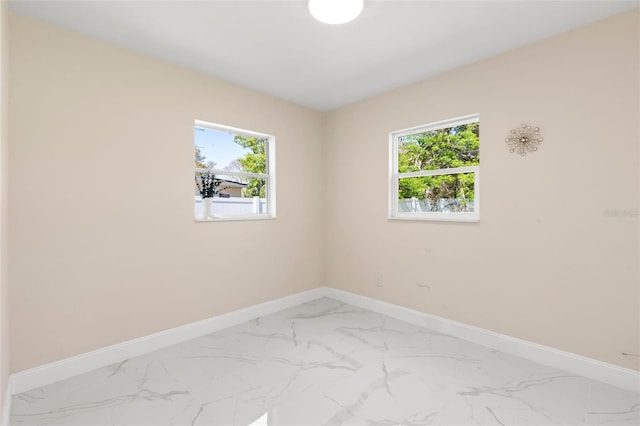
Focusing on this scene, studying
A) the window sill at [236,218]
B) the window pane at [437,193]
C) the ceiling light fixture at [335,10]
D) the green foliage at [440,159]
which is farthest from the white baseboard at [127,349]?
the ceiling light fixture at [335,10]

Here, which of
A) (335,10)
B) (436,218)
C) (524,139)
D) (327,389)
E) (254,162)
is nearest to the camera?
(335,10)

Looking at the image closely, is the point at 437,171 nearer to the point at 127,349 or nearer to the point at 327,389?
the point at 327,389

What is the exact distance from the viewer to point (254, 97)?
3258mm

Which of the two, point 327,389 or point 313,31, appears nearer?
point 327,389

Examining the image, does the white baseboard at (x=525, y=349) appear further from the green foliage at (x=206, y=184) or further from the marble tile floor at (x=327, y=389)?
the green foliage at (x=206, y=184)

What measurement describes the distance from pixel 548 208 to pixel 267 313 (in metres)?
2.82

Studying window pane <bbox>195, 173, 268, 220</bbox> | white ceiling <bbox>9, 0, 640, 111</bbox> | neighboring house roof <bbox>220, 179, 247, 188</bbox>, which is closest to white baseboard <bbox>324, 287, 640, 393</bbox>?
window pane <bbox>195, 173, 268, 220</bbox>

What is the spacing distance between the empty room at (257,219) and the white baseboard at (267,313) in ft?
0.05

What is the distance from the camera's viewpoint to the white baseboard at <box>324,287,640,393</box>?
2.01 meters

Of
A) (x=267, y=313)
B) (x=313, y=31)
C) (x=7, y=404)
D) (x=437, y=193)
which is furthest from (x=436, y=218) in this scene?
(x=7, y=404)

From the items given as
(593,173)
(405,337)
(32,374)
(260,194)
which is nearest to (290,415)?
(405,337)

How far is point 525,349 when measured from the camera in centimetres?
238

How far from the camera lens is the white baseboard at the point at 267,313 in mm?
2006

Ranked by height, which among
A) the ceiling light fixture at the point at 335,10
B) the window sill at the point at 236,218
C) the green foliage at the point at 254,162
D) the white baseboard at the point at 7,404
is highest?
the ceiling light fixture at the point at 335,10
